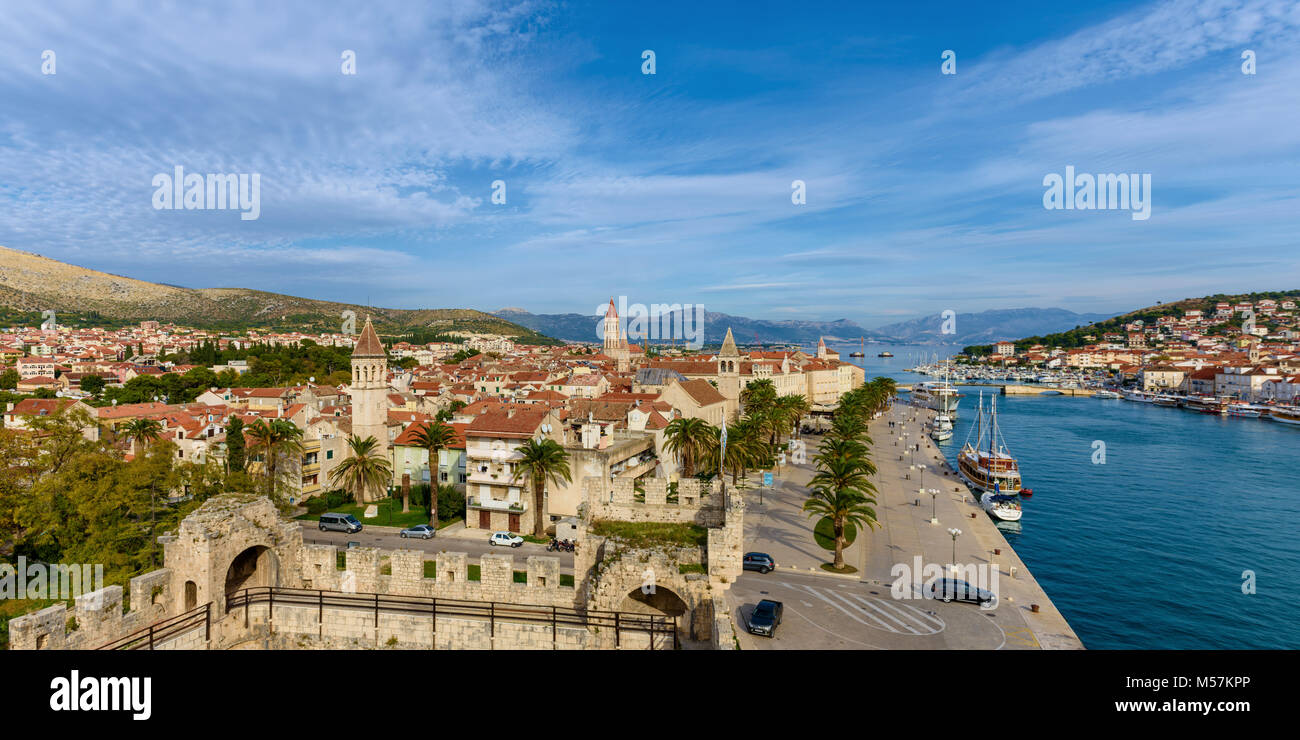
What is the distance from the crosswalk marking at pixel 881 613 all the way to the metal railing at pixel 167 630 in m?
23.2

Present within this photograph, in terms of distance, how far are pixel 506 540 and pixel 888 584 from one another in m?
21.9

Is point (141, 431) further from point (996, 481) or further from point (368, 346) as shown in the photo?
point (996, 481)

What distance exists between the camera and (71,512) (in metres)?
25.7

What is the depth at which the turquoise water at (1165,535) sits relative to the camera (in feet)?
108

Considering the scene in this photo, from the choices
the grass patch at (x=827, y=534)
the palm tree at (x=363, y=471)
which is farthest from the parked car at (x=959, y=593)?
the palm tree at (x=363, y=471)

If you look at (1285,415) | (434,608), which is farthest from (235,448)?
(1285,415)

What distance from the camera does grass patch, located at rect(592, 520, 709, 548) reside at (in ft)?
59.8

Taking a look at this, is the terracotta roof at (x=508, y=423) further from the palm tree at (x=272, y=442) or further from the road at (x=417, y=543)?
the palm tree at (x=272, y=442)

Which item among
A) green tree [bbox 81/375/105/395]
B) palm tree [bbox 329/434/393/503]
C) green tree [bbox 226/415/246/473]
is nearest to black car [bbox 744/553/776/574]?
palm tree [bbox 329/434/393/503]

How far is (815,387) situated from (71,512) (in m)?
117

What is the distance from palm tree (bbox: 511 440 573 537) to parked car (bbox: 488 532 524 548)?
5.15 ft

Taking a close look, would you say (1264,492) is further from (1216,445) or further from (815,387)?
(815,387)

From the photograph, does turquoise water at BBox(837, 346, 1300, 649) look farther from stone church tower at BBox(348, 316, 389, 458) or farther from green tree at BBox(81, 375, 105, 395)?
green tree at BBox(81, 375, 105, 395)
